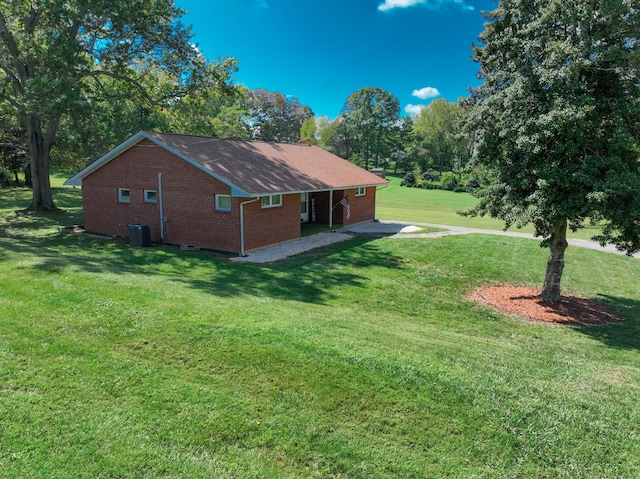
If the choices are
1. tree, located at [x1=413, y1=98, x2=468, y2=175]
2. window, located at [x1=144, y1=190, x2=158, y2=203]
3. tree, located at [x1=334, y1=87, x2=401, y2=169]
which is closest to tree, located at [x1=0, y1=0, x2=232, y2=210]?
window, located at [x1=144, y1=190, x2=158, y2=203]

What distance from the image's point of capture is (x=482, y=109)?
1046 centimetres

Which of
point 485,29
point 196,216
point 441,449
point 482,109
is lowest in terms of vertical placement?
point 441,449

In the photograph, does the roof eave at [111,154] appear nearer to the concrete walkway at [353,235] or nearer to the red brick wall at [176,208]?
the red brick wall at [176,208]

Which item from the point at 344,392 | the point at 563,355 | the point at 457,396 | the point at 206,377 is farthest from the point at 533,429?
the point at 563,355

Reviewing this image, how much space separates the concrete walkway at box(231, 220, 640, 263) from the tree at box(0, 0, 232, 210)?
37.7 feet

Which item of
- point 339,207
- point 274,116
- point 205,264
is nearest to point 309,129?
point 274,116

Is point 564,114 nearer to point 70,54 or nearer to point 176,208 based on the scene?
point 176,208

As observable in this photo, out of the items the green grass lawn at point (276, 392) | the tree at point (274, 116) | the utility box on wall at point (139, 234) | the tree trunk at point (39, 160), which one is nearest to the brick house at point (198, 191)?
the utility box on wall at point (139, 234)

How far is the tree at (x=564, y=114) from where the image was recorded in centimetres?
882

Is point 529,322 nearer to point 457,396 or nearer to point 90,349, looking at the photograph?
point 457,396

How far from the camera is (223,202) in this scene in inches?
609

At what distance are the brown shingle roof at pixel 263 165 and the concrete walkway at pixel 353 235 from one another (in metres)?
2.25

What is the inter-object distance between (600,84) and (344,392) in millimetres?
9452

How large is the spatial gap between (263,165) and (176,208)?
13.8 feet
